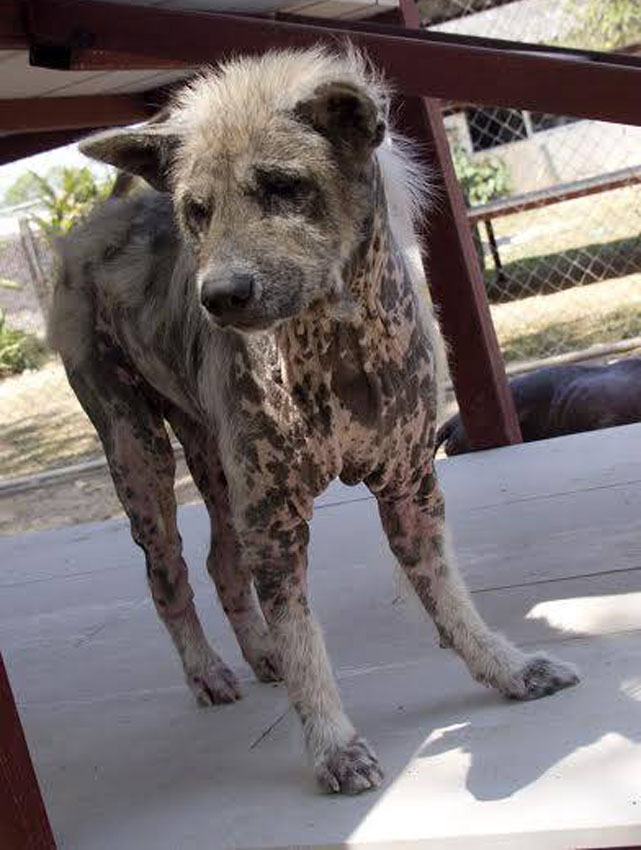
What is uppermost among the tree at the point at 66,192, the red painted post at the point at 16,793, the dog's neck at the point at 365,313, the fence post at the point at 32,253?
the tree at the point at 66,192

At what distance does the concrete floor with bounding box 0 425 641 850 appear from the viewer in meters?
3.19

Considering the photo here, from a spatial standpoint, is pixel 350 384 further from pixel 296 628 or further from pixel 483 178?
pixel 483 178

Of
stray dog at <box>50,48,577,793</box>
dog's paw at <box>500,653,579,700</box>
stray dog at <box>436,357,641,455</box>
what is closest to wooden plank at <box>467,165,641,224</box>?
stray dog at <box>436,357,641,455</box>

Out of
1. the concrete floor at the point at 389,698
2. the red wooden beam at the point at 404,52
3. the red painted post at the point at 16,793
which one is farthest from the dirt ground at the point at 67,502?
the red painted post at the point at 16,793

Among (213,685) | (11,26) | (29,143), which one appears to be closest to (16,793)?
(213,685)

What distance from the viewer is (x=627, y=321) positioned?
1233 cm

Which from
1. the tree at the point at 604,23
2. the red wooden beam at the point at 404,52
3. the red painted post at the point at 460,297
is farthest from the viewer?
the tree at the point at 604,23

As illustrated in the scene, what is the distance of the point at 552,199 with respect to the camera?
10.3m

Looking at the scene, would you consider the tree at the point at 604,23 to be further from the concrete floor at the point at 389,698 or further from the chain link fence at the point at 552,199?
the concrete floor at the point at 389,698

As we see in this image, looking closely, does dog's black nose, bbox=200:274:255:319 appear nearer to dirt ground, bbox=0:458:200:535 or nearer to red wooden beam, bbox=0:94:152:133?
red wooden beam, bbox=0:94:152:133

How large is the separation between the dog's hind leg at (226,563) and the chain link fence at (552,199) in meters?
5.59

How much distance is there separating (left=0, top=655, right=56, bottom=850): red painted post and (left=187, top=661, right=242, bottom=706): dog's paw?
94 cm

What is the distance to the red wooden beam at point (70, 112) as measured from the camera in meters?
6.33

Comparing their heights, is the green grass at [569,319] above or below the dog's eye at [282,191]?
below
